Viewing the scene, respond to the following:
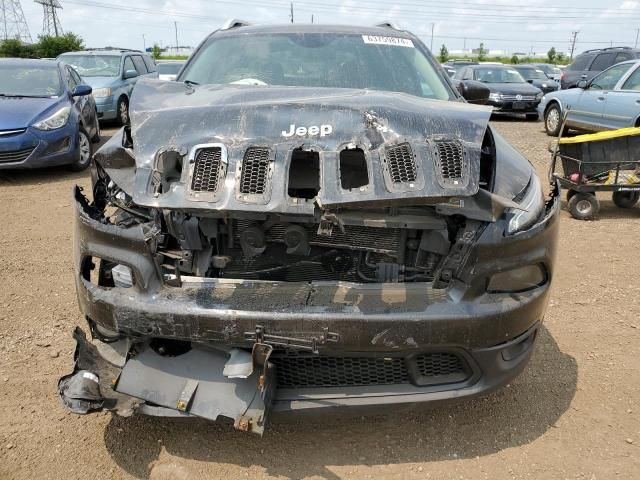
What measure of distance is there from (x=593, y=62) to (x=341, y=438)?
15448 mm

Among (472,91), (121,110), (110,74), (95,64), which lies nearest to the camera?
(472,91)

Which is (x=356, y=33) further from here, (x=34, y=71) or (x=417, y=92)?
(x=34, y=71)

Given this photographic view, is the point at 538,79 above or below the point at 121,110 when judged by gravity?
below

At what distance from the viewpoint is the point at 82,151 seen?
27.7ft

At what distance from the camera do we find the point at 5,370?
3061mm

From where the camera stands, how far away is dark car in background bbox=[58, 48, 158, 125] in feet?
38.9

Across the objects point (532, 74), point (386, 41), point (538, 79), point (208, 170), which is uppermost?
point (386, 41)

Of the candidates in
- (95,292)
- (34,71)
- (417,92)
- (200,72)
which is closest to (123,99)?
(34,71)

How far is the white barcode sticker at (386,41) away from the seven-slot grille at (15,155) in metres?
5.40

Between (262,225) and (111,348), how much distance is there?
88cm

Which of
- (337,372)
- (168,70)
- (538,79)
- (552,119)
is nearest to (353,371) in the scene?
(337,372)

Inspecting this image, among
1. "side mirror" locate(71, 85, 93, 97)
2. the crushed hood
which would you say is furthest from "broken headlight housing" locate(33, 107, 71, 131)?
the crushed hood

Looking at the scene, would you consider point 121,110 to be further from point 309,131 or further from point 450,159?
point 450,159

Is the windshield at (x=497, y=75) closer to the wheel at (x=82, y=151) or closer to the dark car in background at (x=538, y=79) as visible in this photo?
the dark car in background at (x=538, y=79)
